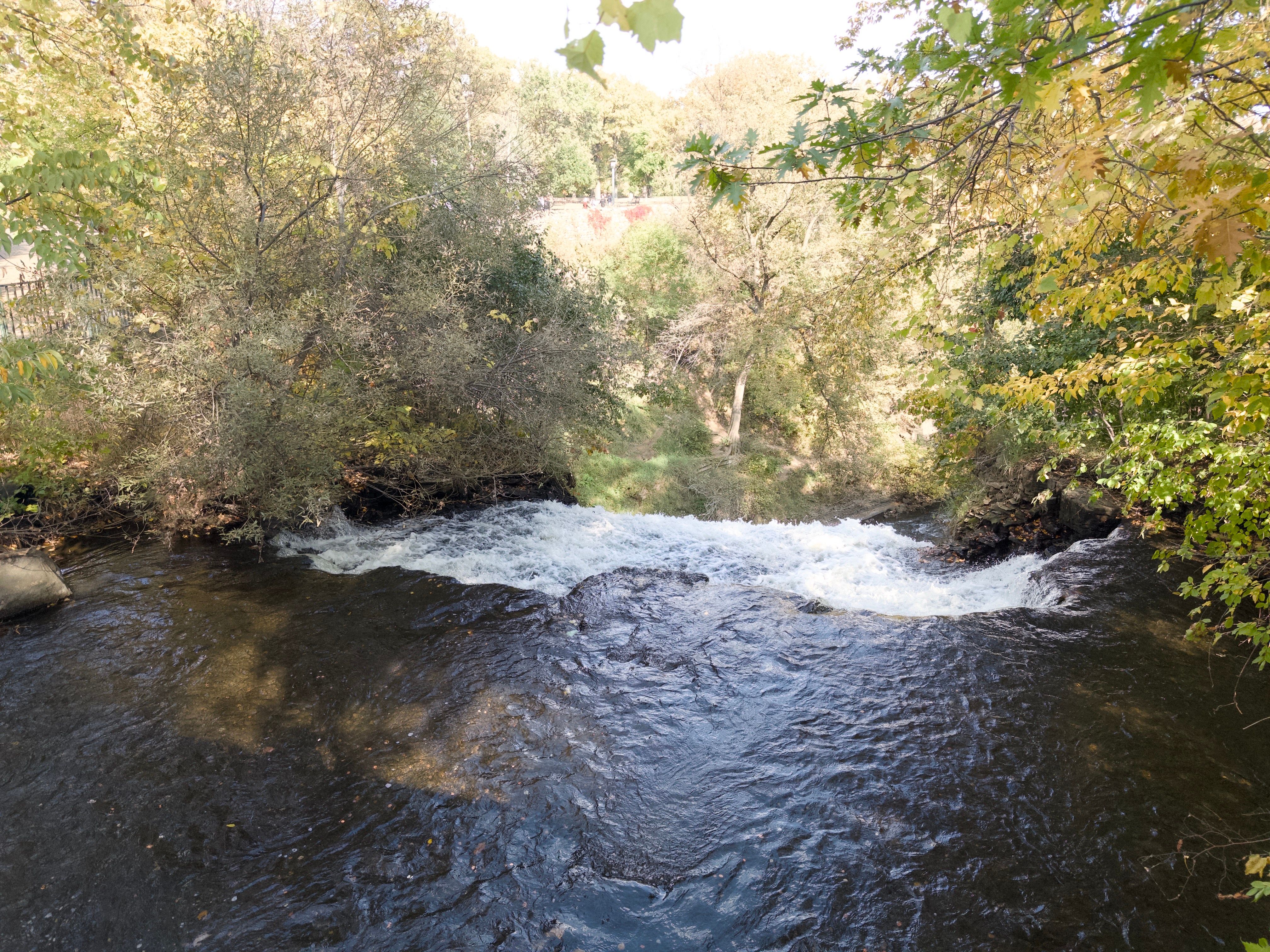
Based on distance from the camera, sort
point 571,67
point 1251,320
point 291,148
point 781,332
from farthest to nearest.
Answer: point 781,332, point 291,148, point 1251,320, point 571,67

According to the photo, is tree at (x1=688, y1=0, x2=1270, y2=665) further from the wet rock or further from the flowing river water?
the wet rock

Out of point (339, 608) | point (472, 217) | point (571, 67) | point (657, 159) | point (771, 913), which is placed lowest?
point (771, 913)

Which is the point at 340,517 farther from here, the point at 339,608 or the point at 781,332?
the point at 781,332

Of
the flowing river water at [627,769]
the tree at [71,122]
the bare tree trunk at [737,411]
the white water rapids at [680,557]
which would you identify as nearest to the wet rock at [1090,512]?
the flowing river water at [627,769]

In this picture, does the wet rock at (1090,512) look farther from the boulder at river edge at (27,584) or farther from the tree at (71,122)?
the boulder at river edge at (27,584)

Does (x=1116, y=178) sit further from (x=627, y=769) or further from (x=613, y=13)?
(x=627, y=769)

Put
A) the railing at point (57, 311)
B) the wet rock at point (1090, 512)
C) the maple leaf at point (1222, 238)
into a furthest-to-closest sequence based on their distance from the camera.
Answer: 1. the wet rock at point (1090, 512)
2. the railing at point (57, 311)
3. the maple leaf at point (1222, 238)

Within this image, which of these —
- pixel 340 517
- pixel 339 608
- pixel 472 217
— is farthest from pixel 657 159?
pixel 339 608

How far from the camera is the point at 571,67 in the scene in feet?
5.16

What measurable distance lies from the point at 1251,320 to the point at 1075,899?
3.05 metres

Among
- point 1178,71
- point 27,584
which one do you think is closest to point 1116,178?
point 1178,71

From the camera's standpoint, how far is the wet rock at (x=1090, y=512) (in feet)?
27.1

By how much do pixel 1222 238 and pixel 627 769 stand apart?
14.6 ft

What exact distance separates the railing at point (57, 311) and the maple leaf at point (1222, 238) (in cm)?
985
